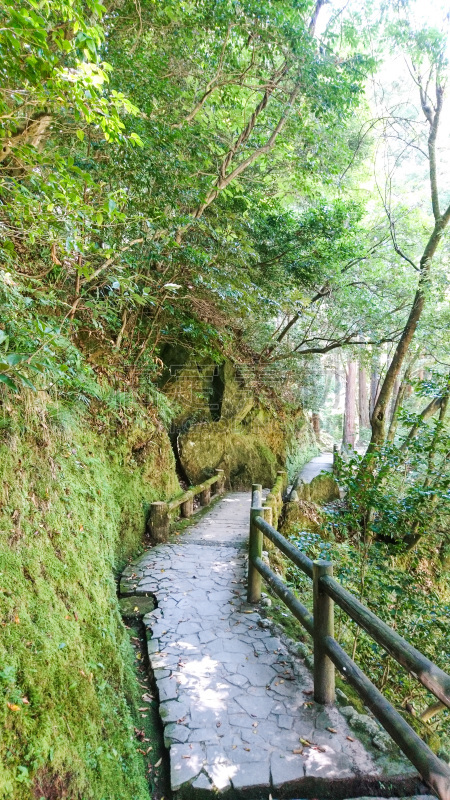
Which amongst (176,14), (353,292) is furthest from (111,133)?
(353,292)

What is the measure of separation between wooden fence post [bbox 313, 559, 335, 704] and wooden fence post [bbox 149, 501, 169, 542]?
3.69 m

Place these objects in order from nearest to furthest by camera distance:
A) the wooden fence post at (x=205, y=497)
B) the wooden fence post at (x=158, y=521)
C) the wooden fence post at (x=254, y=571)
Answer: the wooden fence post at (x=254, y=571), the wooden fence post at (x=158, y=521), the wooden fence post at (x=205, y=497)

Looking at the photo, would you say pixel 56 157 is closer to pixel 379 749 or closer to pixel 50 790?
pixel 50 790

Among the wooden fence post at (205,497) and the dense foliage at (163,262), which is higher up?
the dense foliage at (163,262)

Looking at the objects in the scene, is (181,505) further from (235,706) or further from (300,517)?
(235,706)

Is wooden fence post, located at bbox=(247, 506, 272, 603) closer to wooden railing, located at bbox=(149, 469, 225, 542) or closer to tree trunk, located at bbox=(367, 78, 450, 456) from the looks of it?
wooden railing, located at bbox=(149, 469, 225, 542)

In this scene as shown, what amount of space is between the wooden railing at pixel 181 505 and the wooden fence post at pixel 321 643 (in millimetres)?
3705

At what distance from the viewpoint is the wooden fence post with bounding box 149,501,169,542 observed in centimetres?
616

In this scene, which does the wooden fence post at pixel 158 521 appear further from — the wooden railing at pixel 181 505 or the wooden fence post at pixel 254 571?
the wooden fence post at pixel 254 571

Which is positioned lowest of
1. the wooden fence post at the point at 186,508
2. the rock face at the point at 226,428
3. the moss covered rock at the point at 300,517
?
the moss covered rock at the point at 300,517

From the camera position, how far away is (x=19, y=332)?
271 centimetres

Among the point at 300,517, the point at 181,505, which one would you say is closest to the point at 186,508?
the point at 181,505

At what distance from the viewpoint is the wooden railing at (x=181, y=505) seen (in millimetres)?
6180

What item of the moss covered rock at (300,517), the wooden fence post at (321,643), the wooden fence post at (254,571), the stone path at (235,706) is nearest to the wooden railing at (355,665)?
the wooden fence post at (321,643)
